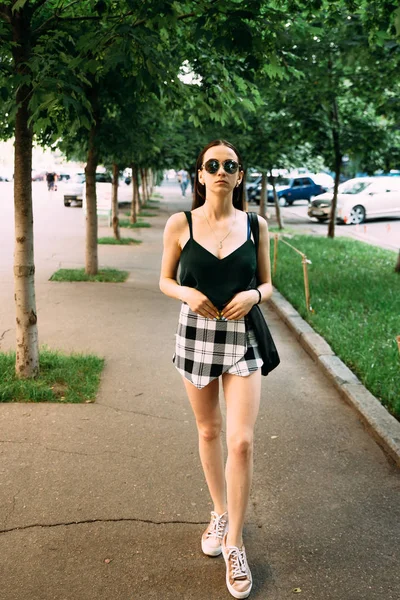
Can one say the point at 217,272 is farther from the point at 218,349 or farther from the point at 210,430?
the point at 210,430

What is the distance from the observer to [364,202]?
1102 inches

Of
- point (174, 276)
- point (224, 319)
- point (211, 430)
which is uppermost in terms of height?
point (174, 276)

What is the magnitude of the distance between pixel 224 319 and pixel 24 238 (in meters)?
3.12

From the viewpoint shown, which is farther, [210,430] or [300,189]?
[300,189]

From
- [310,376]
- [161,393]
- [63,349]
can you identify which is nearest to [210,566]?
[161,393]

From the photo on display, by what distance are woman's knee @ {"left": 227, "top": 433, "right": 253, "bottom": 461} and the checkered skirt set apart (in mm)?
271

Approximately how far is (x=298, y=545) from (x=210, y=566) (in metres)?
0.50

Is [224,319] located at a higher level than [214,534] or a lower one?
higher

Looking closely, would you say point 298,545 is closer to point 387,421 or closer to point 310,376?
point 387,421

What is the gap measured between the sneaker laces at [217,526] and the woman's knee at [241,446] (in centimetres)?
50

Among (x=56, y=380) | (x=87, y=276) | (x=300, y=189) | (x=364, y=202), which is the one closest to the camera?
(x=56, y=380)

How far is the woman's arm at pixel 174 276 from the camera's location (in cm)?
290

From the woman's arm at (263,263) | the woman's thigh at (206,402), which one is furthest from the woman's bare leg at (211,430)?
the woman's arm at (263,263)

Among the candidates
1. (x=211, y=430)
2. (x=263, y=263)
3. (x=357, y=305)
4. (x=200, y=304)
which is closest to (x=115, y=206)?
(x=357, y=305)
